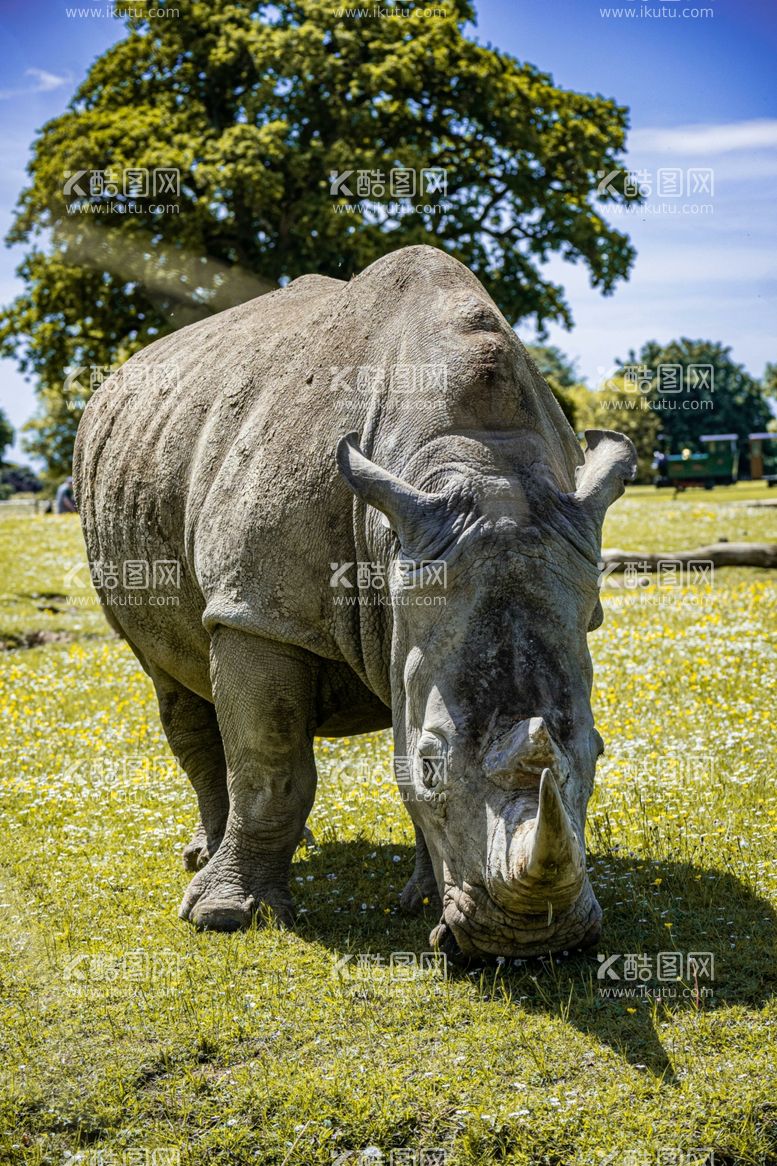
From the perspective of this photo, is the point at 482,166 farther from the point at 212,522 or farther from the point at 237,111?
the point at 212,522

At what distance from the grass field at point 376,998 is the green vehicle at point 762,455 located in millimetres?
85992

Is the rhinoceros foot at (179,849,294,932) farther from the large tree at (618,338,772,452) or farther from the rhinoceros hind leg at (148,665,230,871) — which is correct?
the large tree at (618,338,772,452)

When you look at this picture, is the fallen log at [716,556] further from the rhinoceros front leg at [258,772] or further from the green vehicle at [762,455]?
the green vehicle at [762,455]

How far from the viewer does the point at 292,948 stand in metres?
7.18

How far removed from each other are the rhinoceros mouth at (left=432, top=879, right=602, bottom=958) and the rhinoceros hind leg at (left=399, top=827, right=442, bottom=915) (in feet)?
4.76

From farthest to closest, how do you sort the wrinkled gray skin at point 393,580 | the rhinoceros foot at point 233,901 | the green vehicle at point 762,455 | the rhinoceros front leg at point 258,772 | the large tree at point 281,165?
the green vehicle at point 762,455
the large tree at point 281,165
the rhinoceros foot at point 233,901
the rhinoceros front leg at point 258,772
the wrinkled gray skin at point 393,580

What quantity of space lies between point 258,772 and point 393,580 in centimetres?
176

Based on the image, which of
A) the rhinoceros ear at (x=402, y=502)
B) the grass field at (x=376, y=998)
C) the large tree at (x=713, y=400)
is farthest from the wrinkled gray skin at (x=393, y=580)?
the large tree at (x=713, y=400)

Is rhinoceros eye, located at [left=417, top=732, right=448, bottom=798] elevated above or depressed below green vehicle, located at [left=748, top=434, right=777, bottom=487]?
below

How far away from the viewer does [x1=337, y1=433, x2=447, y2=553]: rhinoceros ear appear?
619cm

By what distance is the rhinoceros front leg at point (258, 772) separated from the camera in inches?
290

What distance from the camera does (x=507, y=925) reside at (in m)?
5.86

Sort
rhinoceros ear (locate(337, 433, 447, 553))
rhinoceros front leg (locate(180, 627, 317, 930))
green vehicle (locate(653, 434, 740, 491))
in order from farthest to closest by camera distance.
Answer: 1. green vehicle (locate(653, 434, 740, 491))
2. rhinoceros front leg (locate(180, 627, 317, 930))
3. rhinoceros ear (locate(337, 433, 447, 553))

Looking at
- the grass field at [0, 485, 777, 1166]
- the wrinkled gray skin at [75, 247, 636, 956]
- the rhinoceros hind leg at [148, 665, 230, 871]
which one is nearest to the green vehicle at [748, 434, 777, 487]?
the grass field at [0, 485, 777, 1166]
